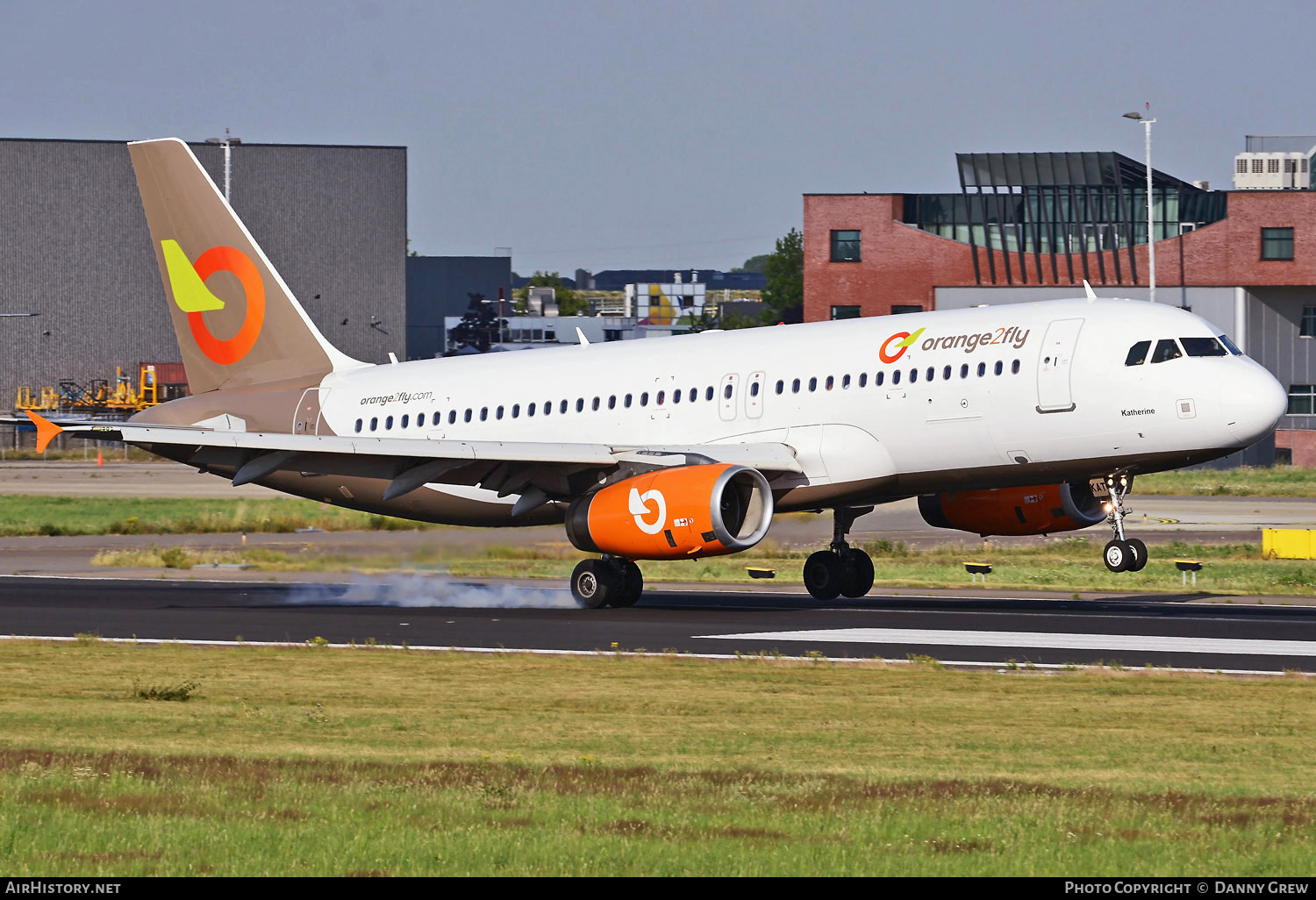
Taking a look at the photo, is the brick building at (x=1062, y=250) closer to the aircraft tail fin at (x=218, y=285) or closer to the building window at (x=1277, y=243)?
the building window at (x=1277, y=243)

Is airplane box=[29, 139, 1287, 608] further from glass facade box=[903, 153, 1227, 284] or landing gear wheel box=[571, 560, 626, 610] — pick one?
glass facade box=[903, 153, 1227, 284]

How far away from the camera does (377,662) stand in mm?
22438

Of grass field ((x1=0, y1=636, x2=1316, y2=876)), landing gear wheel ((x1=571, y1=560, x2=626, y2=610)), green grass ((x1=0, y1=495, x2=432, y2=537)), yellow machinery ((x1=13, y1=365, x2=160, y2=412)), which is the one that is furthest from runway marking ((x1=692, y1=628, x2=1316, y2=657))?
yellow machinery ((x1=13, y1=365, x2=160, y2=412))

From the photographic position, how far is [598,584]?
101 ft

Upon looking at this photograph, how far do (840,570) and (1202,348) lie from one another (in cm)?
852

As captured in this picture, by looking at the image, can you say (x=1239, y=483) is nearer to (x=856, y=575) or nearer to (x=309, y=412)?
(x=856, y=575)

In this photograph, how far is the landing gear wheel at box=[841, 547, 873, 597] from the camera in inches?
1288

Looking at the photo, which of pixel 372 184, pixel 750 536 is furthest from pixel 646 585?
pixel 372 184

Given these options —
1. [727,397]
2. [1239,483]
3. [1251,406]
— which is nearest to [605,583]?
[727,397]

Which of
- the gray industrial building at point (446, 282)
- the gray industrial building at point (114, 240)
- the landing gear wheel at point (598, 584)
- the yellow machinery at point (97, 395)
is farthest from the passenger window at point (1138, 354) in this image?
the gray industrial building at point (446, 282)

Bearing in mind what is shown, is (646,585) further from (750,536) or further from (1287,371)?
(1287,371)

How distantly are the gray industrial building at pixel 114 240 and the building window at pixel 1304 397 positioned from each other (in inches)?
2152
